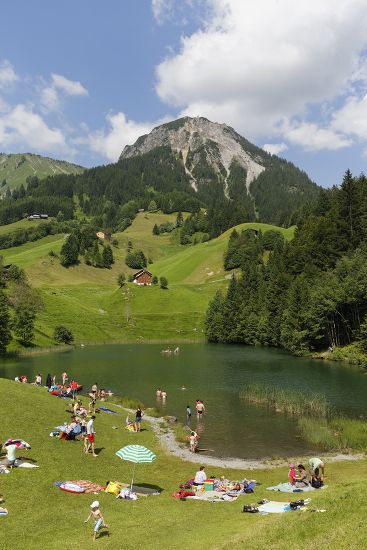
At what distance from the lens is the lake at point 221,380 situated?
1737 inches

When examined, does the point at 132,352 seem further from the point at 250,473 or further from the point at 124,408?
the point at 250,473

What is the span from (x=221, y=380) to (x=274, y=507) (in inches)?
2065

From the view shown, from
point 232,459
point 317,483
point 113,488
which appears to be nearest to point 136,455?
point 113,488

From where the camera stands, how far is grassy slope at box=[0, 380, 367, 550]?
1694 cm

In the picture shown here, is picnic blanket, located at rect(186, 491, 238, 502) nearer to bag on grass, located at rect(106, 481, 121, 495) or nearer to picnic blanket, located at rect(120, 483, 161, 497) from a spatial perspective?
picnic blanket, located at rect(120, 483, 161, 497)

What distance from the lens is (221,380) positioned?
76.3 metres

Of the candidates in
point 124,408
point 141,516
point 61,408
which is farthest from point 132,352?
point 141,516

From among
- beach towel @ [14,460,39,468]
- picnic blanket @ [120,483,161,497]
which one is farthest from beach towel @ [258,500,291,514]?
beach towel @ [14,460,39,468]

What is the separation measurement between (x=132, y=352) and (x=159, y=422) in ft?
231

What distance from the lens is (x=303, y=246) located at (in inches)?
5531

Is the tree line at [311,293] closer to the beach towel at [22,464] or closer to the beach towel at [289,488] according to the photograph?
the beach towel at [289,488]

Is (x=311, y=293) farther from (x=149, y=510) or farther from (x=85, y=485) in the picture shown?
(x=149, y=510)

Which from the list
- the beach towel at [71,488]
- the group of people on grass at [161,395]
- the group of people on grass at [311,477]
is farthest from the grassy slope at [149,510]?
the group of people on grass at [161,395]

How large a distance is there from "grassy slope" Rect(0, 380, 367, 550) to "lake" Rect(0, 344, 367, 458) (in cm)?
869
